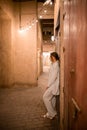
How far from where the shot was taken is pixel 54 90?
4.74m

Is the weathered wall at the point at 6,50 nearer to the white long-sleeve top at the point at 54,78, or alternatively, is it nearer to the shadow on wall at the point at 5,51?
the shadow on wall at the point at 5,51

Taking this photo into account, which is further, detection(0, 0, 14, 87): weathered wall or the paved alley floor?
detection(0, 0, 14, 87): weathered wall

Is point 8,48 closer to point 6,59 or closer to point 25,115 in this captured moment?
point 6,59

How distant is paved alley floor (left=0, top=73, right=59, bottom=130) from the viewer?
15.0 feet

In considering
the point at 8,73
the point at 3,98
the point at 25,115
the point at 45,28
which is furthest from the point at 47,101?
the point at 45,28

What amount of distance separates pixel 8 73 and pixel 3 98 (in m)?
2.31

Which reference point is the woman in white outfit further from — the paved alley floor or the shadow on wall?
the shadow on wall

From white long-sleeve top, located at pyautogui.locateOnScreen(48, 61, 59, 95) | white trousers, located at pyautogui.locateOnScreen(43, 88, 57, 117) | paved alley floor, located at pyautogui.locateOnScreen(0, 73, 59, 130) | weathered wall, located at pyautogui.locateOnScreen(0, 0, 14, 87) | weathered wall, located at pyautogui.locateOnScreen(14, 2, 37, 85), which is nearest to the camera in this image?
paved alley floor, located at pyautogui.locateOnScreen(0, 73, 59, 130)

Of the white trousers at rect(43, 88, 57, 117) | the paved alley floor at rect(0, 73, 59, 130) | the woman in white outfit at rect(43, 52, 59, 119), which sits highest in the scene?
the woman in white outfit at rect(43, 52, 59, 119)

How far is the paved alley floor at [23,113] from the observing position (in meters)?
4.59

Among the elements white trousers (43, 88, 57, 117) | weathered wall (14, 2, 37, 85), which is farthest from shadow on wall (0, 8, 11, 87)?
white trousers (43, 88, 57, 117)

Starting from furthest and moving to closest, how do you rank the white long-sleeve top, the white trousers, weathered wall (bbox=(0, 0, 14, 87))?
weathered wall (bbox=(0, 0, 14, 87))
the white trousers
the white long-sleeve top

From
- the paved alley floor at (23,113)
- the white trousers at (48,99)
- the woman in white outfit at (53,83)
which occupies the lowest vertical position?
the paved alley floor at (23,113)

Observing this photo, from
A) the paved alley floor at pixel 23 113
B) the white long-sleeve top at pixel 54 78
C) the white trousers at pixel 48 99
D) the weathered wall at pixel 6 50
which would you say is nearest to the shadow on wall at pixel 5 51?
the weathered wall at pixel 6 50
